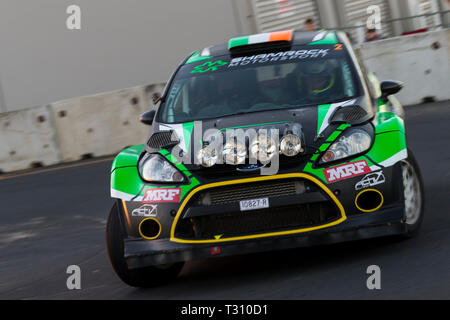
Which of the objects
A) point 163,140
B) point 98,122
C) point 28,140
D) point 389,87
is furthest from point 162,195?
point 28,140

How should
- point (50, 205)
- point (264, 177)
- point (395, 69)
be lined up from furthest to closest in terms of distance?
point (395, 69)
point (50, 205)
point (264, 177)

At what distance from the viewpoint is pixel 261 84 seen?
24.2 ft

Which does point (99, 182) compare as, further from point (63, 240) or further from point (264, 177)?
point (264, 177)

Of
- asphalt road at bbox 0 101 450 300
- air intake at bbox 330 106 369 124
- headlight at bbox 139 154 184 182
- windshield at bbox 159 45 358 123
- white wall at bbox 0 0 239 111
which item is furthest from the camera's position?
white wall at bbox 0 0 239 111

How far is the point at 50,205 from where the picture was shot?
11328 millimetres

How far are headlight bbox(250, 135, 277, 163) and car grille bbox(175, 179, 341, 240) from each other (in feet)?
0.60

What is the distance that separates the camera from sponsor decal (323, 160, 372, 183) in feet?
19.9

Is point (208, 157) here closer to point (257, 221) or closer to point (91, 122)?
point (257, 221)

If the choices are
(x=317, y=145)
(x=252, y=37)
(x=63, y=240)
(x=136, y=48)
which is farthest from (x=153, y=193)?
(x=136, y=48)

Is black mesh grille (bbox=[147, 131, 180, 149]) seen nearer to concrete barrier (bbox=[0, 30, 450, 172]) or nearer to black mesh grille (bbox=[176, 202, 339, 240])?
black mesh grille (bbox=[176, 202, 339, 240])

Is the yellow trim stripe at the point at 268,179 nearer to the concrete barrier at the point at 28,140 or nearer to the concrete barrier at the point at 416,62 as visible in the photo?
the concrete barrier at the point at 28,140

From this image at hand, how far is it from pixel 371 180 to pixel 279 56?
73.4 inches

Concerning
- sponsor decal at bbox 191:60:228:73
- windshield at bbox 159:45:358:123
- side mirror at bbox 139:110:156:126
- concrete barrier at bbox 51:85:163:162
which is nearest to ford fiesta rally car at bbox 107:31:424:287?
windshield at bbox 159:45:358:123
